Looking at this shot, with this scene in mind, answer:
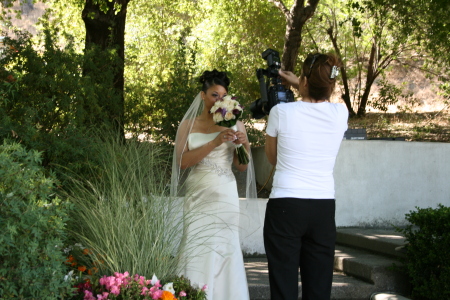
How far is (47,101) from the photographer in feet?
17.1

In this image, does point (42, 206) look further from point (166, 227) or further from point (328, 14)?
point (328, 14)

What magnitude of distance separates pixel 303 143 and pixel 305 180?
0.71 feet

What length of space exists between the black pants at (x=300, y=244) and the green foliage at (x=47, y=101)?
6.95 ft

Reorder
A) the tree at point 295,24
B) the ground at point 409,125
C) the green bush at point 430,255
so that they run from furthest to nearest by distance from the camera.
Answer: the ground at point 409,125 → the tree at point 295,24 → the green bush at point 430,255

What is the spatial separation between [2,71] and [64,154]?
99cm

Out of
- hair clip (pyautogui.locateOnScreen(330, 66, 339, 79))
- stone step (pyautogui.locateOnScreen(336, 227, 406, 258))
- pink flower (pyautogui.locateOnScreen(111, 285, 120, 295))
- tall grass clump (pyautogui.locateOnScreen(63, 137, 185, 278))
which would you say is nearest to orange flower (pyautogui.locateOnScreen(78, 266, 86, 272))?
tall grass clump (pyautogui.locateOnScreen(63, 137, 185, 278))

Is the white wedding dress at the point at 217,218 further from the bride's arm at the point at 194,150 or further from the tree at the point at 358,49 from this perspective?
the tree at the point at 358,49

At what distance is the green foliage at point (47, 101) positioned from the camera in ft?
15.4

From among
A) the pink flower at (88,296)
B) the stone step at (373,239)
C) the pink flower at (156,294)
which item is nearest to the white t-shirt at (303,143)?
the pink flower at (156,294)

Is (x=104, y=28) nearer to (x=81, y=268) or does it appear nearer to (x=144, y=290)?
(x=81, y=268)

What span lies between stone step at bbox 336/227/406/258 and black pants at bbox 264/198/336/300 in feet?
8.00

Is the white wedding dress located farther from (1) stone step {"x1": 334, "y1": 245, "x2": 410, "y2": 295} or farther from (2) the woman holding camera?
→ (1) stone step {"x1": 334, "y1": 245, "x2": 410, "y2": 295}

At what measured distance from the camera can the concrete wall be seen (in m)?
7.39

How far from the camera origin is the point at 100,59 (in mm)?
7539
